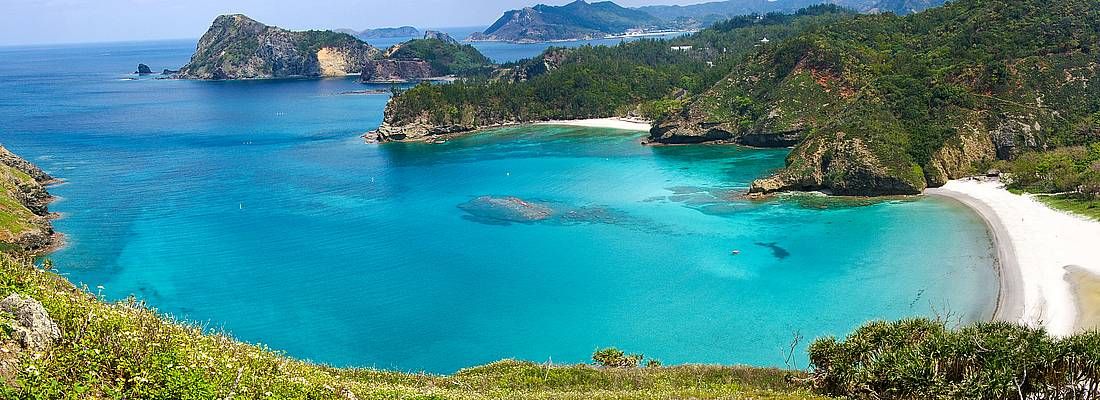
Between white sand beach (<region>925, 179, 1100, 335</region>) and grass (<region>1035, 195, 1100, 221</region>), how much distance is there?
0.74 meters

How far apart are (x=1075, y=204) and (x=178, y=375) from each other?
209 ft

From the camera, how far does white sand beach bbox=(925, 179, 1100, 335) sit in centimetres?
3906

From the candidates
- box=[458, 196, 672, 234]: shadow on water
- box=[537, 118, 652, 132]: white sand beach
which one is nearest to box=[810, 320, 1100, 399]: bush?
box=[458, 196, 672, 234]: shadow on water

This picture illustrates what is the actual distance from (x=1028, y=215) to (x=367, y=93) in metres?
147

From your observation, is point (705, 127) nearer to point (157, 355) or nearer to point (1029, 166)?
point (1029, 166)

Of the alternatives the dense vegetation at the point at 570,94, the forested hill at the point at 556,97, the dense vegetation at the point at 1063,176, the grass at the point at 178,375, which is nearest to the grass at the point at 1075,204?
the dense vegetation at the point at 1063,176

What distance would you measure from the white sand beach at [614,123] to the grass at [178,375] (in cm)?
9453

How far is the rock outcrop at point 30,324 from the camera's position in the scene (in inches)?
555

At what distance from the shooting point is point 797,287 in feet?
147

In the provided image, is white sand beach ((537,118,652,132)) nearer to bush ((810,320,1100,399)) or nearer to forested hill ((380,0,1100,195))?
forested hill ((380,0,1100,195))

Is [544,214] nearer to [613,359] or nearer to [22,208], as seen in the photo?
[613,359]

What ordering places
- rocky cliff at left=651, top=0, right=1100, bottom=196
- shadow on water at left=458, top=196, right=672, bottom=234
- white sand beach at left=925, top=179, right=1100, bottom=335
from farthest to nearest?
1. rocky cliff at left=651, top=0, right=1100, bottom=196
2. shadow on water at left=458, top=196, right=672, bottom=234
3. white sand beach at left=925, top=179, right=1100, bottom=335

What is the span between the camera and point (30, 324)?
47.8 feet

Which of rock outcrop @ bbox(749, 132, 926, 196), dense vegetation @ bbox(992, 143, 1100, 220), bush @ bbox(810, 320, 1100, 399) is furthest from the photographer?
rock outcrop @ bbox(749, 132, 926, 196)
